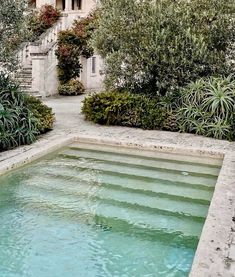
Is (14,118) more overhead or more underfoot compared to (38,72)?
more underfoot

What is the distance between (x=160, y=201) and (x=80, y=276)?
9.75 ft

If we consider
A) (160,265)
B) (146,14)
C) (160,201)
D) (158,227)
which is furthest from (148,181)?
(146,14)

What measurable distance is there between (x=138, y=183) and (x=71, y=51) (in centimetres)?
1352

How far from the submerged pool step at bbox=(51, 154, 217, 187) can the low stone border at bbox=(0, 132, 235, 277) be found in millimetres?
427

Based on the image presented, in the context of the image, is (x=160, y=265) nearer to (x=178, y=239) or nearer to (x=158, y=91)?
(x=178, y=239)

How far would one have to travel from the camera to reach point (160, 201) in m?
7.72

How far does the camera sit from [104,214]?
7039mm

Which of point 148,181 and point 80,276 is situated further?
point 148,181

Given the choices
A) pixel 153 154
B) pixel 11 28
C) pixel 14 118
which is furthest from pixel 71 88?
pixel 153 154

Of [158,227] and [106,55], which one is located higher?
[106,55]

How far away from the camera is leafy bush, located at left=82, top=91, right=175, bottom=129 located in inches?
508

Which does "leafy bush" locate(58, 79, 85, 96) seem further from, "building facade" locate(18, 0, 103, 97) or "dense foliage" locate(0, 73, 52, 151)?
"dense foliage" locate(0, 73, 52, 151)

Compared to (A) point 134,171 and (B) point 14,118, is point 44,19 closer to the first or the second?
(B) point 14,118

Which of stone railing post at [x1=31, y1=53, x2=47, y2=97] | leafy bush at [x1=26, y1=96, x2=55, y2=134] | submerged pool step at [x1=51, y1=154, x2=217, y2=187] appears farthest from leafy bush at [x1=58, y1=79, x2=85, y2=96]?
submerged pool step at [x1=51, y1=154, x2=217, y2=187]
